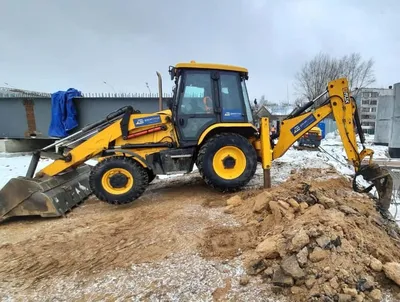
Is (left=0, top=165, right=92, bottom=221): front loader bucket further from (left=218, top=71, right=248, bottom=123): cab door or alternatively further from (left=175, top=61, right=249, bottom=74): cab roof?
(left=218, top=71, right=248, bottom=123): cab door

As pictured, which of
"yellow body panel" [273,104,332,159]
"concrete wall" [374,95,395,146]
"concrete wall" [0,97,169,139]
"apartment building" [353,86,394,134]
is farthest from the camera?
"apartment building" [353,86,394,134]

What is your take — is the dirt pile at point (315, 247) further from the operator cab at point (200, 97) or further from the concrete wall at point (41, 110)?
the concrete wall at point (41, 110)

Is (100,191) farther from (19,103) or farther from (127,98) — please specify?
(19,103)

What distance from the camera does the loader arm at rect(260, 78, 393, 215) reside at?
4762 mm

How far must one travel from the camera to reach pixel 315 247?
286cm

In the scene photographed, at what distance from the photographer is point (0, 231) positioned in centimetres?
454

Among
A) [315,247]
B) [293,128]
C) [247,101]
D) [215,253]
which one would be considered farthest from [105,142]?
[315,247]

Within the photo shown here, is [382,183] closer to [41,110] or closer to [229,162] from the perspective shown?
[229,162]

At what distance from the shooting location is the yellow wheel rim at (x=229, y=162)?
5.39 metres

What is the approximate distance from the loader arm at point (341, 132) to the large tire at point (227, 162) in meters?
0.39

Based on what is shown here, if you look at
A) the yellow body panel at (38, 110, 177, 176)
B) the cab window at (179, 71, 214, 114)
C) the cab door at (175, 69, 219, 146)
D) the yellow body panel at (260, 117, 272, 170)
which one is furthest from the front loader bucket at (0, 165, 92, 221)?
the yellow body panel at (260, 117, 272, 170)

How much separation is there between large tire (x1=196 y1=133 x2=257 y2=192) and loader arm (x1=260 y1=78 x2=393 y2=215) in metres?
0.39

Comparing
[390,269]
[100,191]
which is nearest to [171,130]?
[100,191]

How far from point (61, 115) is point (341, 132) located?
35.4ft
